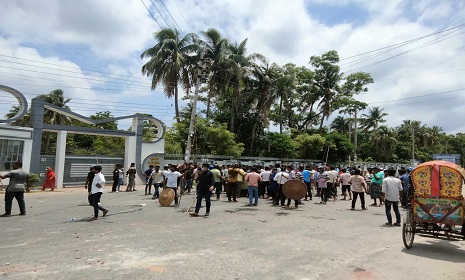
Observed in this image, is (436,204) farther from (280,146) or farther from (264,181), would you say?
(280,146)

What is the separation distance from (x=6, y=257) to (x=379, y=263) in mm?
Result: 6493

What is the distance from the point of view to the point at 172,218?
10070 millimetres

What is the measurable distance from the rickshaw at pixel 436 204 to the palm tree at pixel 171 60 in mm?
25852

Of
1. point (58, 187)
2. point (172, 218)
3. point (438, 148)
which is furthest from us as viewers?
point (438, 148)

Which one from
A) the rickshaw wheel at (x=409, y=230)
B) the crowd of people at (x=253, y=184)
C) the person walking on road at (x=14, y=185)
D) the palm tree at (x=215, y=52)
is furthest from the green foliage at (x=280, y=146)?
the rickshaw wheel at (x=409, y=230)

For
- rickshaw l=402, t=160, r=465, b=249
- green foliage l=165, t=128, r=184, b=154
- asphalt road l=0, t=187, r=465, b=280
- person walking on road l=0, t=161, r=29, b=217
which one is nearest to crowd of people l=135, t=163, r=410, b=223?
asphalt road l=0, t=187, r=465, b=280

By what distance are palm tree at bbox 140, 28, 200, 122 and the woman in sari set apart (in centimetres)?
1440

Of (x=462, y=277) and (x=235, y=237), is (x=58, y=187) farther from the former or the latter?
(x=462, y=277)

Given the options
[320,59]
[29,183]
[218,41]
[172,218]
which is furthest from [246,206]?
[320,59]

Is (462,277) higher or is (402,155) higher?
(402,155)

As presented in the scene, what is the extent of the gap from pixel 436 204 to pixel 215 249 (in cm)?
465

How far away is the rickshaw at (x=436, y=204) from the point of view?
6.77 metres

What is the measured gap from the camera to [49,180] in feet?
Result: 62.2

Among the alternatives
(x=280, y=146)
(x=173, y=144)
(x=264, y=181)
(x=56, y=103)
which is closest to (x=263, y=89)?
(x=280, y=146)
